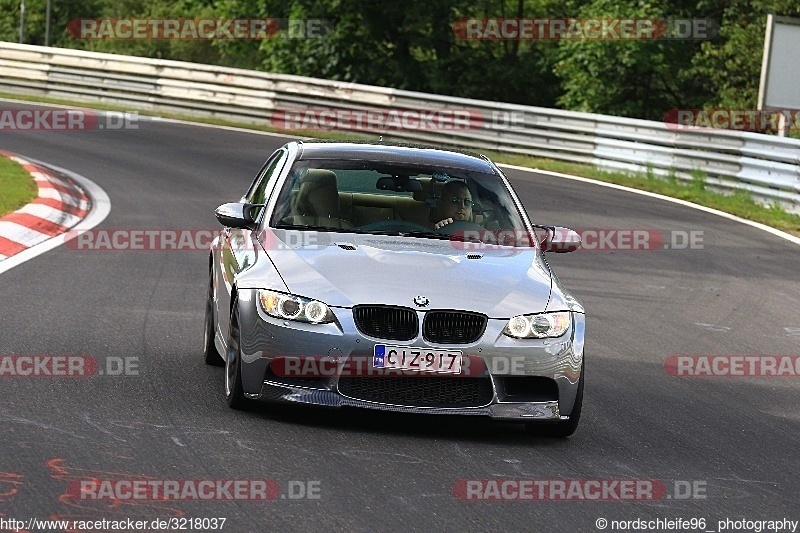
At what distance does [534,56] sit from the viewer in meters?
41.8

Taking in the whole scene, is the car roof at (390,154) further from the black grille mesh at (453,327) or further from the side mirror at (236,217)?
the black grille mesh at (453,327)

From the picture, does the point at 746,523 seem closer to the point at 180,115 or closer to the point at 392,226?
the point at 392,226

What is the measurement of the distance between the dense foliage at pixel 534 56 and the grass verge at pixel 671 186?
8.19m

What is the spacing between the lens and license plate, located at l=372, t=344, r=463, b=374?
288 inches

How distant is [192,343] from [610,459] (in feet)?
11.2

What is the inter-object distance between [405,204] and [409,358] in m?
1.73

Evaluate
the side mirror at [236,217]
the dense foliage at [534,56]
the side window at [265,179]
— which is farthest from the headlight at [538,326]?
the dense foliage at [534,56]

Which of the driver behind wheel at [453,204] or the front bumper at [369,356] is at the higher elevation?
the driver behind wheel at [453,204]

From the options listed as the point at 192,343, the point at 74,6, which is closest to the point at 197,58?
the point at 74,6

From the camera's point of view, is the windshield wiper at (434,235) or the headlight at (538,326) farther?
the windshield wiper at (434,235)

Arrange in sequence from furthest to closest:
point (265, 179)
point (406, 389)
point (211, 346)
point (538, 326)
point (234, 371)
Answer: point (265, 179) → point (211, 346) → point (234, 371) → point (538, 326) → point (406, 389)

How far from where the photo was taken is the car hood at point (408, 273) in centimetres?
750

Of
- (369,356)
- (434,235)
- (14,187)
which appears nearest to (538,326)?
(369,356)

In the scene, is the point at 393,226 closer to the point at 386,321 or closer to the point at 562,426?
the point at 386,321
